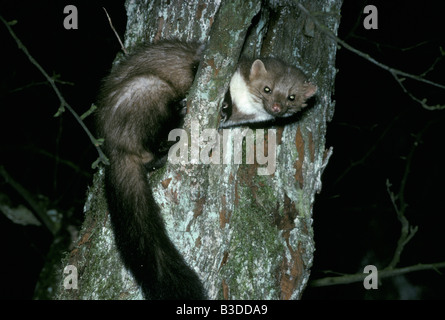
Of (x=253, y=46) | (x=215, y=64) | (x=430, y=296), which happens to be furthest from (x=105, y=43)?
(x=430, y=296)

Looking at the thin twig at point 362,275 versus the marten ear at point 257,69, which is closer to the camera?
the marten ear at point 257,69

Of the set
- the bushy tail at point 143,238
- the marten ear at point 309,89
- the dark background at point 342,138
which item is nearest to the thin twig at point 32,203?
the dark background at point 342,138

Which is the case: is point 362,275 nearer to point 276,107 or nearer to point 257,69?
point 276,107

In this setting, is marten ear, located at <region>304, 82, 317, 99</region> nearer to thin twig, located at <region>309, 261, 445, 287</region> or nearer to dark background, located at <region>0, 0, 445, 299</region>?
thin twig, located at <region>309, 261, 445, 287</region>

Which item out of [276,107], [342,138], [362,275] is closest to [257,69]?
[276,107]

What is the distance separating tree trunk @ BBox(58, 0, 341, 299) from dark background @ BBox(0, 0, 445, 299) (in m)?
3.30

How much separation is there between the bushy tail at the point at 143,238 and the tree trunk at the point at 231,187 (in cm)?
9

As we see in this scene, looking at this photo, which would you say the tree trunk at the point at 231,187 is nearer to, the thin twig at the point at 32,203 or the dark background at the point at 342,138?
the thin twig at the point at 32,203

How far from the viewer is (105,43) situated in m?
6.85

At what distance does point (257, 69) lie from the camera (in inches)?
146

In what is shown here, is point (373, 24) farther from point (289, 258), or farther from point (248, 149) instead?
point (289, 258)

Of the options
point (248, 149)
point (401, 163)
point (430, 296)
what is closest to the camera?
point (248, 149)

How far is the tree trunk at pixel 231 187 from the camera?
8.08 ft

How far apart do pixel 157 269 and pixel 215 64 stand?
4.27 ft
